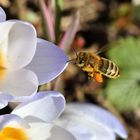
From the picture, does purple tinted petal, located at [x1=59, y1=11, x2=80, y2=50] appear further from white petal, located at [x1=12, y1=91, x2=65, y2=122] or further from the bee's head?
white petal, located at [x1=12, y1=91, x2=65, y2=122]

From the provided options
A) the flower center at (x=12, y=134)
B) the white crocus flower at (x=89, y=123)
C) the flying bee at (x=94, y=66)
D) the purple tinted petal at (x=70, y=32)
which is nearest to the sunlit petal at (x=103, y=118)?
the white crocus flower at (x=89, y=123)

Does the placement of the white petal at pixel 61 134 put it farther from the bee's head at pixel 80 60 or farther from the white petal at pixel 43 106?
the bee's head at pixel 80 60

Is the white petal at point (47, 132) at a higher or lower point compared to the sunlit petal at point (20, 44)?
lower

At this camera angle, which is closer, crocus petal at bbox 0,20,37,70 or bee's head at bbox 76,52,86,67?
crocus petal at bbox 0,20,37,70

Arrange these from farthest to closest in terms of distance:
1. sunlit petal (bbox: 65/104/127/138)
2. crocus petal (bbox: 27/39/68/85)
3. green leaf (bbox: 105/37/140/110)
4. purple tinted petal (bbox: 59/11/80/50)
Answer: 1. green leaf (bbox: 105/37/140/110)
2. sunlit petal (bbox: 65/104/127/138)
3. purple tinted petal (bbox: 59/11/80/50)
4. crocus petal (bbox: 27/39/68/85)

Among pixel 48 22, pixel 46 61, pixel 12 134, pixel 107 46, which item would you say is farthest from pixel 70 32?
pixel 107 46

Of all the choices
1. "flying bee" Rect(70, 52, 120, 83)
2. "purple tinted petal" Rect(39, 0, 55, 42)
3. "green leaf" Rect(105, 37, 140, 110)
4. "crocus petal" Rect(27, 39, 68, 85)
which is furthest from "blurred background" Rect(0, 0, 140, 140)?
"crocus petal" Rect(27, 39, 68, 85)
